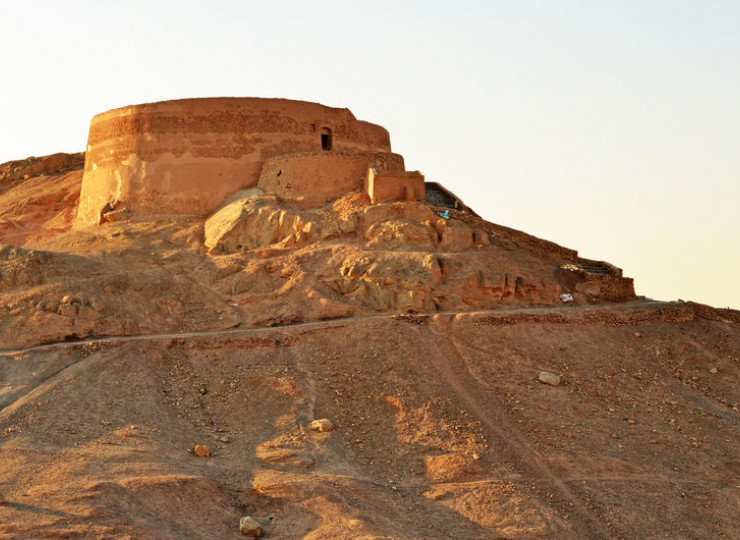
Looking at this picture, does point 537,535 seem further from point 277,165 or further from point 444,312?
point 277,165

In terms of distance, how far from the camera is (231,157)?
2159cm

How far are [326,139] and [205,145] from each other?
9.58ft

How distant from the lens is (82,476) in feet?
40.6

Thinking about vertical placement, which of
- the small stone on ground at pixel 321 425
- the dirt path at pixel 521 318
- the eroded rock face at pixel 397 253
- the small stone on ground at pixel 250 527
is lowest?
the small stone on ground at pixel 250 527

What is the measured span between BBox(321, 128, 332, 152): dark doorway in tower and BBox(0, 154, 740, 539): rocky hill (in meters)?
2.20

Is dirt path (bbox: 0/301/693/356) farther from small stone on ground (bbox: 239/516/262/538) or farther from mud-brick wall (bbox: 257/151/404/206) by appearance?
small stone on ground (bbox: 239/516/262/538)

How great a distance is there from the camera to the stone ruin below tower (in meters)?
21.0

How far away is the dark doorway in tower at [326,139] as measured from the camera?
73.1 feet

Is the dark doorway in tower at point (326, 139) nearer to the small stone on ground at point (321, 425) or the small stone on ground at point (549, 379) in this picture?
the small stone on ground at point (549, 379)

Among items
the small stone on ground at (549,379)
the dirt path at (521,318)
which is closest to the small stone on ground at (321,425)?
the dirt path at (521,318)

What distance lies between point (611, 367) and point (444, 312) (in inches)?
131

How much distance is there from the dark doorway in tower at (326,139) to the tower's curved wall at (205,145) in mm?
24

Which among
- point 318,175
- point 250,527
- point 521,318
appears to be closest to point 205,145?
point 318,175

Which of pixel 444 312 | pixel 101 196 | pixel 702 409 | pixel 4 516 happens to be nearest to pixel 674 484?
pixel 702 409
